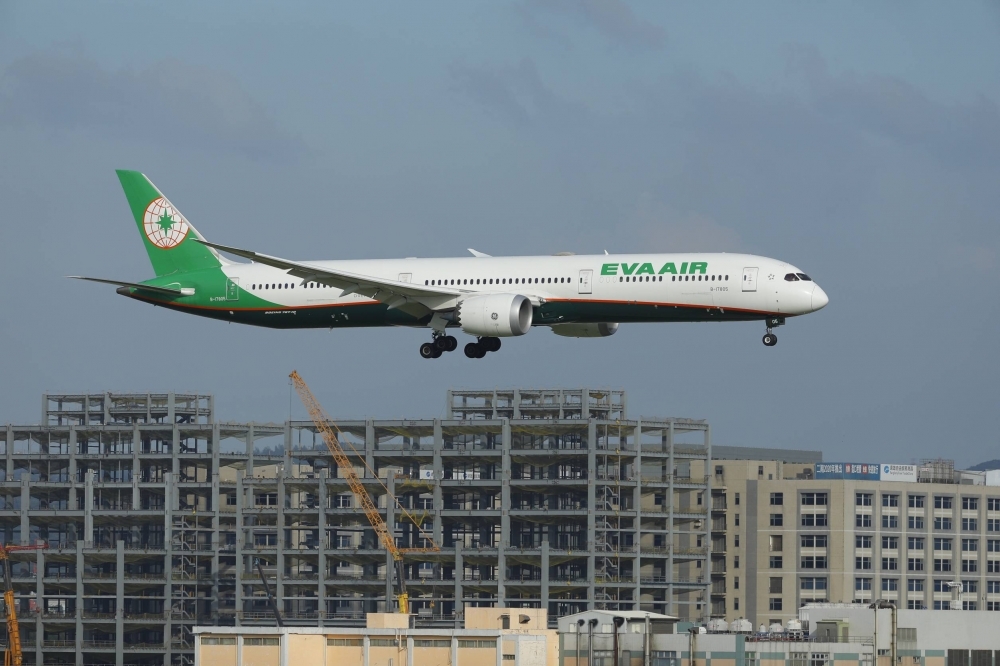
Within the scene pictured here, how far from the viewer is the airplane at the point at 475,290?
76125mm

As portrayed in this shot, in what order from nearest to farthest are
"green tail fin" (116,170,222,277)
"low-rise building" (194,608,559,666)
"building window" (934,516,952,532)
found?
1. "low-rise building" (194,608,559,666)
2. "green tail fin" (116,170,222,277)
3. "building window" (934,516,952,532)

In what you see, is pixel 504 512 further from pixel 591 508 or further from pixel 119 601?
pixel 119 601

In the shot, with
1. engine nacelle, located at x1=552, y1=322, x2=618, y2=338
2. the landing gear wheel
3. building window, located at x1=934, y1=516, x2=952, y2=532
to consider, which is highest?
engine nacelle, located at x1=552, y1=322, x2=618, y2=338

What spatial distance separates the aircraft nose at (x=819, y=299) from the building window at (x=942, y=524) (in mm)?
126435

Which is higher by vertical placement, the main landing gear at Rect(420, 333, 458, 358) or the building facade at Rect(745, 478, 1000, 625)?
the main landing gear at Rect(420, 333, 458, 358)

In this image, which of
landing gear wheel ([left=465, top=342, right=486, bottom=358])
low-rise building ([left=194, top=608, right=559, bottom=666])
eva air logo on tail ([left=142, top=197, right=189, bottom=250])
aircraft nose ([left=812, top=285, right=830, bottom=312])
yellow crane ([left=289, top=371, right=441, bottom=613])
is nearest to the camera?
aircraft nose ([left=812, top=285, right=830, bottom=312])

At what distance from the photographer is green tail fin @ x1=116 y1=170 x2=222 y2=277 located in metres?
90.6

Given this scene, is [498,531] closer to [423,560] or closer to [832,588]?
[423,560]

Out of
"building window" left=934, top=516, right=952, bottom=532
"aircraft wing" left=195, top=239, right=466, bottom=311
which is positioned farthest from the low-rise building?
"building window" left=934, top=516, right=952, bottom=532

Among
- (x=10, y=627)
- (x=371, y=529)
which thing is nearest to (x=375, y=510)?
(x=371, y=529)

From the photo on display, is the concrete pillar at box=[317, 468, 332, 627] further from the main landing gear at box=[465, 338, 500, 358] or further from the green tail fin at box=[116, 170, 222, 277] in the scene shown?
the main landing gear at box=[465, 338, 500, 358]

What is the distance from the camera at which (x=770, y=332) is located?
255 feet

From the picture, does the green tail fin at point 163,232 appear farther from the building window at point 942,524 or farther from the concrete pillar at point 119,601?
the building window at point 942,524

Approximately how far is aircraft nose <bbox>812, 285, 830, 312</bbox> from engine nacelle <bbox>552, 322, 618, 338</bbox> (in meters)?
11.7
